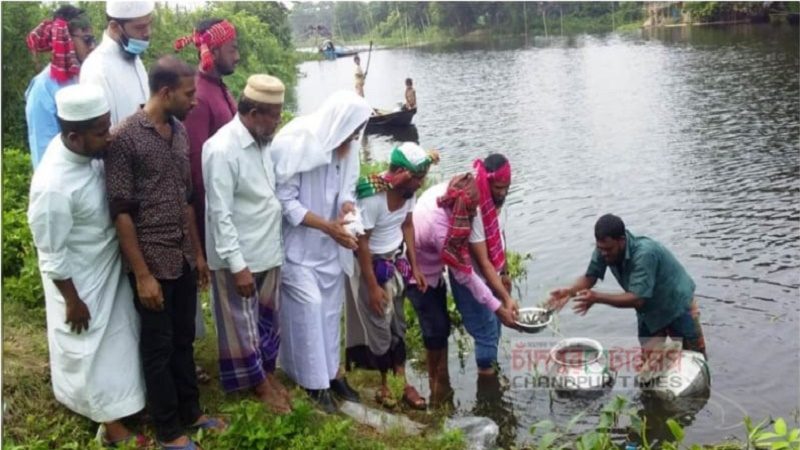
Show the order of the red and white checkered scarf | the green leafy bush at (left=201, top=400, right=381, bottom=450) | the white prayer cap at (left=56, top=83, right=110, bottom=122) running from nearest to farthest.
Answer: the white prayer cap at (left=56, top=83, right=110, bottom=122), the green leafy bush at (left=201, top=400, right=381, bottom=450), the red and white checkered scarf

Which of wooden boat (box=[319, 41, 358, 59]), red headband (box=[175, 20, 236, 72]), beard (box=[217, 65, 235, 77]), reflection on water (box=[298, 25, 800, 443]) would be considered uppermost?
wooden boat (box=[319, 41, 358, 59])

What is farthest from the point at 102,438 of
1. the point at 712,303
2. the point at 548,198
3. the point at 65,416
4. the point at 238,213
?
the point at 548,198

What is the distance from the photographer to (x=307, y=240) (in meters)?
3.81

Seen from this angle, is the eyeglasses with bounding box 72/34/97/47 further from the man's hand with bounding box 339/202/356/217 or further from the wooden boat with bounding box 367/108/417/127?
the wooden boat with bounding box 367/108/417/127

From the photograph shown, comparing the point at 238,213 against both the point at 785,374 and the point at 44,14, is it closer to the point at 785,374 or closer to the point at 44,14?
the point at 785,374

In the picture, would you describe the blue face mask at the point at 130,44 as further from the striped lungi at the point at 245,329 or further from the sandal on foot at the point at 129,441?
the sandal on foot at the point at 129,441

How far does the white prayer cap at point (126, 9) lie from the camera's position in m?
3.70

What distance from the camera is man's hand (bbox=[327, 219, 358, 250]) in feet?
12.0

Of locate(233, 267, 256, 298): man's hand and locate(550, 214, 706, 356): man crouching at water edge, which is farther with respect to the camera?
locate(550, 214, 706, 356): man crouching at water edge

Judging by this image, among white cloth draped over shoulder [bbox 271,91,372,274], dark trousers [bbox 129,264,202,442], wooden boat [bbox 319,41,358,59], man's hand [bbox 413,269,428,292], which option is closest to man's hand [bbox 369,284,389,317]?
man's hand [bbox 413,269,428,292]

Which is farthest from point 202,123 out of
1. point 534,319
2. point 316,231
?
point 534,319

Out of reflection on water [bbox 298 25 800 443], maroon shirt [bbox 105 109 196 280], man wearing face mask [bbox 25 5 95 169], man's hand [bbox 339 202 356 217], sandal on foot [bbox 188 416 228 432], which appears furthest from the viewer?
reflection on water [bbox 298 25 800 443]

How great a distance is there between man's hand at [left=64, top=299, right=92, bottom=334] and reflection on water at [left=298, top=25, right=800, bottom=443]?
2.64 meters

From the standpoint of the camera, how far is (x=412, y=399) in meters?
4.59
